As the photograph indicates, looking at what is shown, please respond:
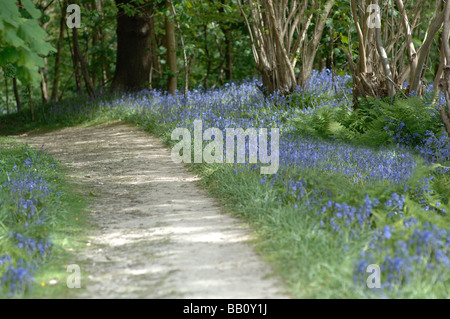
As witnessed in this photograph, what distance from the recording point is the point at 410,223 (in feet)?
13.4

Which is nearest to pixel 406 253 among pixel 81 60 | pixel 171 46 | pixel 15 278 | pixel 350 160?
pixel 15 278

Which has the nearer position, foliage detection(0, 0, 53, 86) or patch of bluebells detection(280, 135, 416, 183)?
foliage detection(0, 0, 53, 86)

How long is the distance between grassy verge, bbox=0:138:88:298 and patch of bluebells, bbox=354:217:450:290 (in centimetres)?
230

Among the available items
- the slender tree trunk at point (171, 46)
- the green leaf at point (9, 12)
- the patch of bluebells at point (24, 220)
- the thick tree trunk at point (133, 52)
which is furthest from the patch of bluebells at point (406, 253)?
the thick tree trunk at point (133, 52)

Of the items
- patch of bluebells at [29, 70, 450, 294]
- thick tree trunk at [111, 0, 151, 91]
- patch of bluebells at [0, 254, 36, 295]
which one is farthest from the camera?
thick tree trunk at [111, 0, 151, 91]

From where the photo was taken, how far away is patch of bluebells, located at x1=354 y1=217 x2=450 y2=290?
137 inches

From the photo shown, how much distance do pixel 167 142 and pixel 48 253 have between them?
16.1 ft

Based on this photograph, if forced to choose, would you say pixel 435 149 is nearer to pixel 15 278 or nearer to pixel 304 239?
pixel 304 239

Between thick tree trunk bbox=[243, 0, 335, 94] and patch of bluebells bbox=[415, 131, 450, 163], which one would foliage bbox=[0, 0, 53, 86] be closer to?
patch of bluebells bbox=[415, 131, 450, 163]

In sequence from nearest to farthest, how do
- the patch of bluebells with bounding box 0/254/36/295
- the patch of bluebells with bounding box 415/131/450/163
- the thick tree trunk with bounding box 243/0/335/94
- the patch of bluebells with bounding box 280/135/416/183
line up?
the patch of bluebells with bounding box 0/254/36/295, the patch of bluebells with bounding box 280/135/416/183, the patch of bluebells with bounding box 415/131/450/163, the thick tree trunk with bounding box 243/0/335/94

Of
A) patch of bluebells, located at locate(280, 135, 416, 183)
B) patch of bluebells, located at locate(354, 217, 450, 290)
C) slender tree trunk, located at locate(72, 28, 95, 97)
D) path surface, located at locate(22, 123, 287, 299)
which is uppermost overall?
slender tree trunk, located at locate(72, 28, 95, 97)

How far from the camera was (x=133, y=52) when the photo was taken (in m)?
14.3

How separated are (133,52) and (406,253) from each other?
12.0 meters

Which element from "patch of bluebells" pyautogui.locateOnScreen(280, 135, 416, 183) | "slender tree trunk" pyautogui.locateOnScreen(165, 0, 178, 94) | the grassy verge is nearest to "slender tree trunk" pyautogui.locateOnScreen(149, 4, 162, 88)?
"slender tree trunk" pyautogui.locateOnScreen(165, 0, 178, 94)
